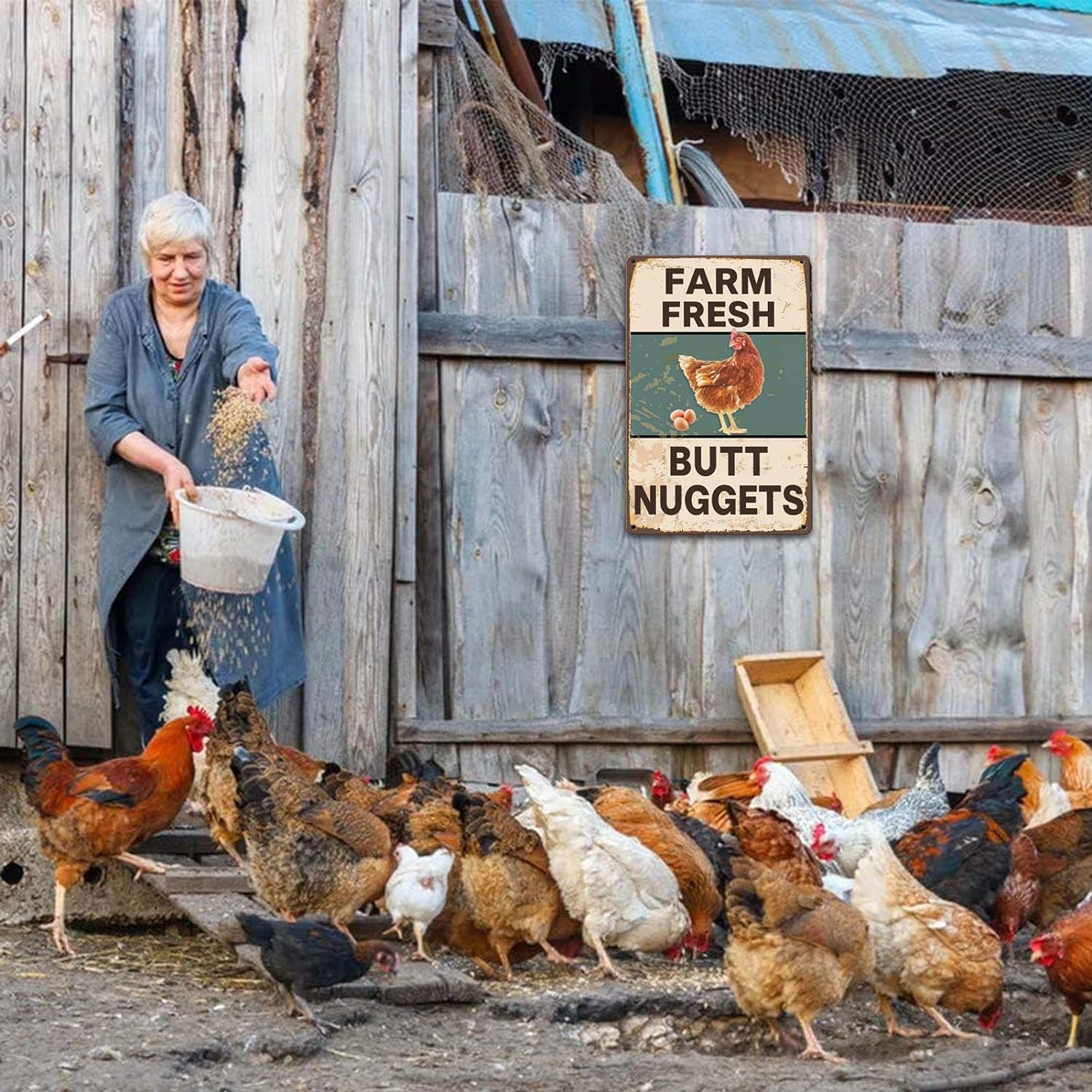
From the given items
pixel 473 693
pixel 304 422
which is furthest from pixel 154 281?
pixel 473 693

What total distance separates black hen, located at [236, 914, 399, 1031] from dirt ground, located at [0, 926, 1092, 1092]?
94 mm

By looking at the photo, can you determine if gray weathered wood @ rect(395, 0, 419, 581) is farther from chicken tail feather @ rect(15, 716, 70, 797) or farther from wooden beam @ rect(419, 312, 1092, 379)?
chicken tail feather @ rect(15, 716, 70, 797)

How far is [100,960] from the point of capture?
5.88 meters

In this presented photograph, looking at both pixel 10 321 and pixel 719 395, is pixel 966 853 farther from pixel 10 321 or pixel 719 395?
pixel 10 321

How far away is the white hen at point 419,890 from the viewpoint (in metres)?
5.72

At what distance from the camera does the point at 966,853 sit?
6344mm

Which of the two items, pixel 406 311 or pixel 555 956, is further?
pixel 406 311

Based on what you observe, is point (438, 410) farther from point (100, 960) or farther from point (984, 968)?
point (984, 968)

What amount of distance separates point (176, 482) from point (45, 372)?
927 mm

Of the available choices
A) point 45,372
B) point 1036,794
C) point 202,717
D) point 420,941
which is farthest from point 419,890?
point 1036,794

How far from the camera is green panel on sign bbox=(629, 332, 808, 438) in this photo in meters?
7.30

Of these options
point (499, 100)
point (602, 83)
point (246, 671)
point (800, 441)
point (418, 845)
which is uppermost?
point (602, 83)

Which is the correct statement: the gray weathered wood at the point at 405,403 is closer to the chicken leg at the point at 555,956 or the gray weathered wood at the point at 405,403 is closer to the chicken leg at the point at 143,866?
the chicken leg at the point at 143,866

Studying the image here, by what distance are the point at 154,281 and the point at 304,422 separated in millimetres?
768
